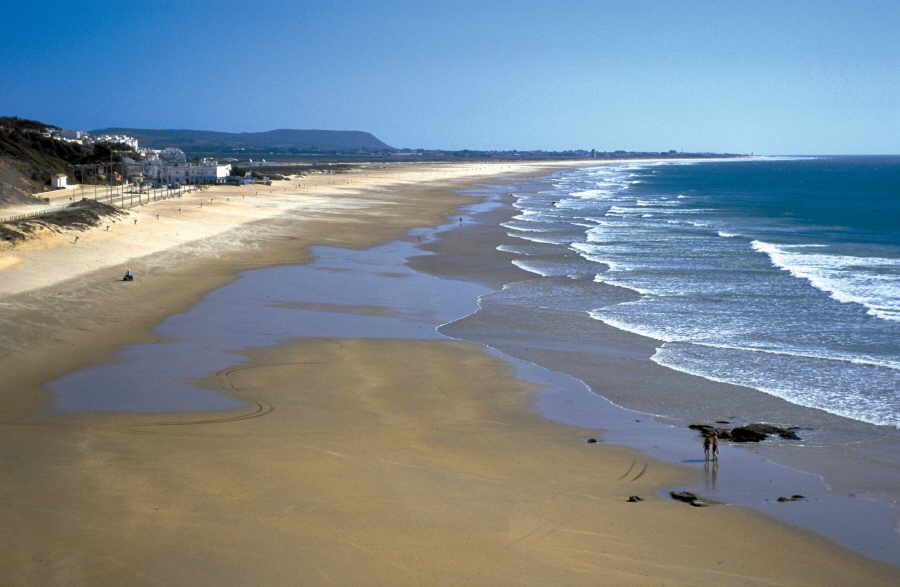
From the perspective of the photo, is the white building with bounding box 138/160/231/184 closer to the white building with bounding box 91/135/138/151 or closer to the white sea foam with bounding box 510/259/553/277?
the white building with bounding box 91/135/138/151

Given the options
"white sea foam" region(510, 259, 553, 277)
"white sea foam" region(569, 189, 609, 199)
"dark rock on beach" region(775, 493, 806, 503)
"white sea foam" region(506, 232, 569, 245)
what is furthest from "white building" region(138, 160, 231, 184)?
"dark rock on beach" region(775, 493, 806, 503)

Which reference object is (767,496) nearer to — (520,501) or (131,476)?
(520,501)

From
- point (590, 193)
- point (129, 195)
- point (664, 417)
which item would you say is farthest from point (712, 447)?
point (590, 193)

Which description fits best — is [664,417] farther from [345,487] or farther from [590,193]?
[590,193]

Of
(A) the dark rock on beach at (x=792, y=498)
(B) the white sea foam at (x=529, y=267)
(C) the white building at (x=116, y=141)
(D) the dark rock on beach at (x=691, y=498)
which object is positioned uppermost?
(C) the white building at (x=116, y=141)

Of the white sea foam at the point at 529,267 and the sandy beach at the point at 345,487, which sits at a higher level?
the white sea foam at the point at 529,267

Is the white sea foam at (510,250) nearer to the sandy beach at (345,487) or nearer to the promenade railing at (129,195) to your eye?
the sandy beach at (345,487)

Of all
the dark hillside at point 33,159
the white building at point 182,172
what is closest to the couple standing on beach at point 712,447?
the dark hillside at point 33,159
